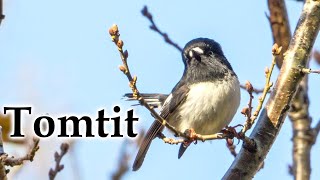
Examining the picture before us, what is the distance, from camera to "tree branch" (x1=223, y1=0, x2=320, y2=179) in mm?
3191

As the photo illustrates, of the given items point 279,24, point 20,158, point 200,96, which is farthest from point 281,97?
point 20,158

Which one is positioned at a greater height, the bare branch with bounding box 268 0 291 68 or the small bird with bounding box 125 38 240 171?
the bare branch with bounding box 268 0 291 68

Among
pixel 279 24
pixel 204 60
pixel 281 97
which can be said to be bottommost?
pixel 281 97

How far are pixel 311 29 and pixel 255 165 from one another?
0.77 meters

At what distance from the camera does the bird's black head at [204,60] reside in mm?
4418

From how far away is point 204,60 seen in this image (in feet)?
15.0

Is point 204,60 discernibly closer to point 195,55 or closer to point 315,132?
point 195,55

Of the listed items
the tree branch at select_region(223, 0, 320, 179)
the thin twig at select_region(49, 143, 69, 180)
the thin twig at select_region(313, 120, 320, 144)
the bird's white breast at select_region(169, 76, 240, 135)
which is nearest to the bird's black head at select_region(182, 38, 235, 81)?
the bird's white breast at select_region(169, 76, 240, 135)

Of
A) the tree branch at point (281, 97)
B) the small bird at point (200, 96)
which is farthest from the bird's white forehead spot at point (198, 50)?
the tree branch at point (281, 97)

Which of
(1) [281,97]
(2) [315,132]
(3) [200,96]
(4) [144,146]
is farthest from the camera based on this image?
(3) [200,96]

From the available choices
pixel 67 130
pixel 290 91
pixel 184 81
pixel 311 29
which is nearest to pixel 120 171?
pixel 290 91

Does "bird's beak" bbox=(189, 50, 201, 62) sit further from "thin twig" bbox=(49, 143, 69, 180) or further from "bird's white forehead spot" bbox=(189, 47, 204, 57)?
"thin twig" bbox=(49, 143, 69, 180)

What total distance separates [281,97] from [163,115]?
1.29 metres

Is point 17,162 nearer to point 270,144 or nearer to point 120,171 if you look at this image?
point 120,171
